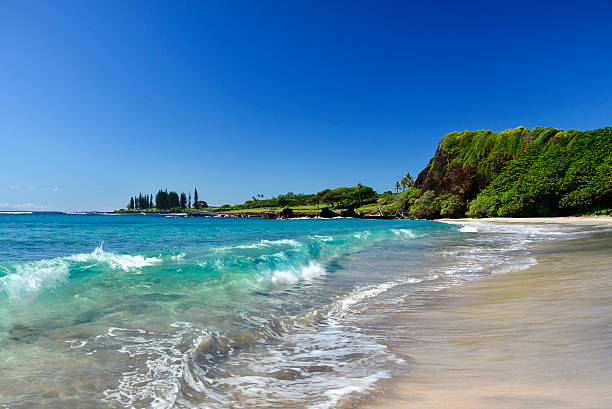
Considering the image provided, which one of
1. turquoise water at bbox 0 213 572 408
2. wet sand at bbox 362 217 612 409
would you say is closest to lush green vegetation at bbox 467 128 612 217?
turquoise water at bbox 0 213 572 408

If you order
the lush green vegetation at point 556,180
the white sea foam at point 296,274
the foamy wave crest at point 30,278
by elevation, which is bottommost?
the white sea foam at point 296,274

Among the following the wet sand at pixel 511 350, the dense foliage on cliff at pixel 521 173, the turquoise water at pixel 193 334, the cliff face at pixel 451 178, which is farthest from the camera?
the cliff face at pixel 451 178

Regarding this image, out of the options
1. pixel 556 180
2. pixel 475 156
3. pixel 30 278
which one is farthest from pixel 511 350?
pixel 475 156

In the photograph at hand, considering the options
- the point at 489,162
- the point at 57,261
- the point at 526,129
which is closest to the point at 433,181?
the point at 489,162

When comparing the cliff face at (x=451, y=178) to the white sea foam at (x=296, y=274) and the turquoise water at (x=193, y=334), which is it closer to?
the turquoise water at (x=193, y=334)

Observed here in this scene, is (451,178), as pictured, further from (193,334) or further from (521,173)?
(193,334)

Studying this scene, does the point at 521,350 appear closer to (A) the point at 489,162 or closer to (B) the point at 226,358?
(B) the point at 226,358

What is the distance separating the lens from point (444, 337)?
4.57 metres

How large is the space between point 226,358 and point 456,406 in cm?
275

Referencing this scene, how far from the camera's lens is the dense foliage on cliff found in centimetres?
5666

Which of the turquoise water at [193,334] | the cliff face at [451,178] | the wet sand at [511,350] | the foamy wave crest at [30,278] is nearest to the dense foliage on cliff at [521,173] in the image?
the cliff face at [451,178]

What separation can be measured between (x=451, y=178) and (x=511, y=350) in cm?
8864

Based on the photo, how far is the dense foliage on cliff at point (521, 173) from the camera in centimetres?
5666

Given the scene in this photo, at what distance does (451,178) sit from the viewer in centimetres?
8475
